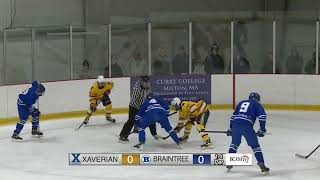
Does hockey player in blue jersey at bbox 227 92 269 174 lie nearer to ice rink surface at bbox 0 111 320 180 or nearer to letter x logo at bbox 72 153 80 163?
ice rink surface at bbox 0 111 320 180

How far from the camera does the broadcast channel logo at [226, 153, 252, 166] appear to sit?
898cm

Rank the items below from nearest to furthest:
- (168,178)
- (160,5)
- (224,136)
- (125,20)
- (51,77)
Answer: (168,178)
(224,136)
(51,77)
(125,20)
(160,5)

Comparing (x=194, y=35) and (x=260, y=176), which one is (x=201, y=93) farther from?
(x=260, y=176)

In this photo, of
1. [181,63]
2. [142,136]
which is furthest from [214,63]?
[142,136]

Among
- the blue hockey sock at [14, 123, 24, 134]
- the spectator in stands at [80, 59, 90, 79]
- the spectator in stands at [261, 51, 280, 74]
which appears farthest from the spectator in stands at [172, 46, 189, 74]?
the blue hockey sock at [14, 123, 24, 134]

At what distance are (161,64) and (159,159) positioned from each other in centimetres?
655

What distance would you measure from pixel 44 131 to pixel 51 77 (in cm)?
274

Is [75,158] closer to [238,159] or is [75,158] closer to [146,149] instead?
[146,149]

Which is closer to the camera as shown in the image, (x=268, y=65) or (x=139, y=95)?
(x=139, y=95)

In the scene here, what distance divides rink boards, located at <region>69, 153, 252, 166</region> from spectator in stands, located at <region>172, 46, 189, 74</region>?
21.0 feet

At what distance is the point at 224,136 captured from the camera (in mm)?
12125

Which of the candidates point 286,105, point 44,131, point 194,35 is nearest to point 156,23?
point 194,35

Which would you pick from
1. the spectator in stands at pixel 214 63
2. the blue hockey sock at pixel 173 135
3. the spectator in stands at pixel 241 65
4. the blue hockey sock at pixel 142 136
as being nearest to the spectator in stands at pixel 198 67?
the spectator in stands at pixel 214 63

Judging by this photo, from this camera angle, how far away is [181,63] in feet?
51.9
